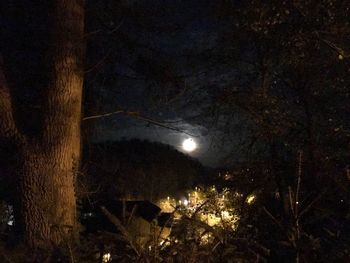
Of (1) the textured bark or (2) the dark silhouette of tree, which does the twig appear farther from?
(2) the dark silhouette of tree

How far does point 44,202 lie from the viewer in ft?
18.9

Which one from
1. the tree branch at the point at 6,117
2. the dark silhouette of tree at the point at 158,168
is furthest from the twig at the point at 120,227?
the dark silhouette of tree at the point at 158,168

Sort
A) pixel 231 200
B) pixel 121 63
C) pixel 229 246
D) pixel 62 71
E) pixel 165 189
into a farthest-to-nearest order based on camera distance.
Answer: pixel 165 189, pixel 231 200, pixel 121 63, pixel 62 71, pixel 229 246

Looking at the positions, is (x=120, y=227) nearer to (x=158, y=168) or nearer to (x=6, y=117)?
(x=6, y=117)

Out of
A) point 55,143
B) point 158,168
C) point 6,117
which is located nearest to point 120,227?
point 55,143

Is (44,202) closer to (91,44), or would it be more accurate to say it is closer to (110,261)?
(110,261)

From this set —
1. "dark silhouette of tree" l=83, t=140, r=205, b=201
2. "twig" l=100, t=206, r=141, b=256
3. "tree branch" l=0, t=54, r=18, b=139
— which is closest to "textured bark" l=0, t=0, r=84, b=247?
"tree branch" l=0, t=54, r=18, b=139

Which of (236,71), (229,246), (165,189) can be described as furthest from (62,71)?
(165,189)

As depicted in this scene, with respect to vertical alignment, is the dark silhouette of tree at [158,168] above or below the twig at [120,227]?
above

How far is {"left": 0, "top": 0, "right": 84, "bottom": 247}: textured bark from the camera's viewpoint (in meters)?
5.70

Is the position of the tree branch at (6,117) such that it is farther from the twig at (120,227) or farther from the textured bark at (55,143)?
the twig at (120,227)

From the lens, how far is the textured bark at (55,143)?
18.7ft

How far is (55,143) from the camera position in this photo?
5.97 m

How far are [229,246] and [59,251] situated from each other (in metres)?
1.69
